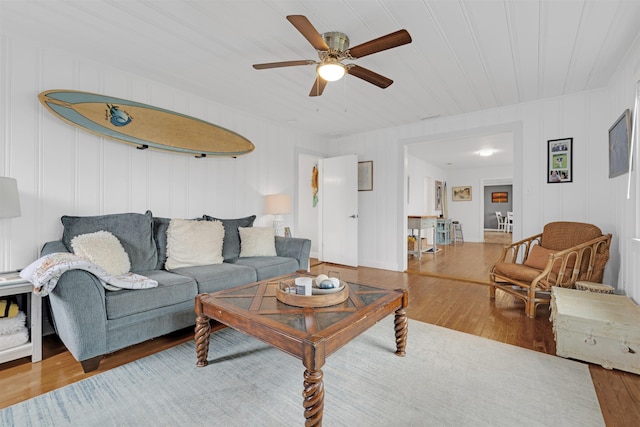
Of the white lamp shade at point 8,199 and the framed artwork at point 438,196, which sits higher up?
the framed artwork at point 438,196

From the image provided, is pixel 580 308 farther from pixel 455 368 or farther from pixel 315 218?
pixel 315 218

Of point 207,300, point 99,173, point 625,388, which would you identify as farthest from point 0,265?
point 625,388

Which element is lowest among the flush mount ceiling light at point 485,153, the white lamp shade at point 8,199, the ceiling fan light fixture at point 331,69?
the white lamp shade at point 8,199

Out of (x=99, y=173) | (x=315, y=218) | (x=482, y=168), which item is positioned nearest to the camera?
(x=99, y=173)

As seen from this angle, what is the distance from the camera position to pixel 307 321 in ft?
5.00

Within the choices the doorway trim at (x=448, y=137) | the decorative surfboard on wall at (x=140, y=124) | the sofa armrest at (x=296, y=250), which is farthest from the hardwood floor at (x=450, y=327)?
the decorative surfboard on wall at (x=140, y=124)

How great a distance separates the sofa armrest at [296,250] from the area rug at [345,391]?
1402mm

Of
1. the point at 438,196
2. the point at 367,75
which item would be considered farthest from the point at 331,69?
the point at 438,196

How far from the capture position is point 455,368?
1.88m

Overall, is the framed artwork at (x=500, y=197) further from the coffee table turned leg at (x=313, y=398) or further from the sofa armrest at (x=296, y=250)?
the coffee table turned leg at (x=313, y=398)

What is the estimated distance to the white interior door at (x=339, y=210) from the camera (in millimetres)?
5000

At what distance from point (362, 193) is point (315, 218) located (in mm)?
1524

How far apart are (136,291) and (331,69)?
208 centimetres

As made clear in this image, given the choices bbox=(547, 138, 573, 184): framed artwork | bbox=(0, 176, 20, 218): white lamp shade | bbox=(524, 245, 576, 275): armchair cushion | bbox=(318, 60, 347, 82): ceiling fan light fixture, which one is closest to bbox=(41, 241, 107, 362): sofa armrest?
bbox=(0, 176, 20, 218): white lamp shade
